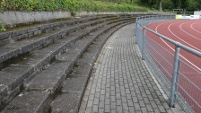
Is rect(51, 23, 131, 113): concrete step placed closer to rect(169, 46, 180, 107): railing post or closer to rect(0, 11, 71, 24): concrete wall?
rect(169, 46, 180, 107): railing post

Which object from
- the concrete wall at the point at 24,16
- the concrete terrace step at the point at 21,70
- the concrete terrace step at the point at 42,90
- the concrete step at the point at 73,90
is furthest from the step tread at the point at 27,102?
the concrete wall at the point at 24,16

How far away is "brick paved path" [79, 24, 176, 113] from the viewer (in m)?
4.16

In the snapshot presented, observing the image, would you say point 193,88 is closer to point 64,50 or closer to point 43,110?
point 43,110

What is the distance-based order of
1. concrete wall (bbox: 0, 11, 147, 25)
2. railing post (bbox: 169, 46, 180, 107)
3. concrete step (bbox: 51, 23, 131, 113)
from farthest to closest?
concrete wall (bbox: 0, 11, 147, 25), railing post (bbox: 169, 46, 180, 107), concrete step (bbox: 51, 23, 131, 113)

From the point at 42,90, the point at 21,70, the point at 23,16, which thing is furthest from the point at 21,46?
the point at 23,16

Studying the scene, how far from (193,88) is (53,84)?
2420 mm

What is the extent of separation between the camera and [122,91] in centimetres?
501

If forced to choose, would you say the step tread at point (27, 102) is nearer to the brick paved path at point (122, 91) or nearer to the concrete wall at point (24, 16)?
the brick paved path at point (122, 91)

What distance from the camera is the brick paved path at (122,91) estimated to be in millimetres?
4156

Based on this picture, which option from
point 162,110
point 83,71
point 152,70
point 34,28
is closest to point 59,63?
point 83,71

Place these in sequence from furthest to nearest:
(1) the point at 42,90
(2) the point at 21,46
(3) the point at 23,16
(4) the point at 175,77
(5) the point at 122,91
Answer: (3) the point at 23,16 → (5) the point at 122,91 → (2) the point at 21,46 → (4) the point at 175,77 → (1) the point at 42,90

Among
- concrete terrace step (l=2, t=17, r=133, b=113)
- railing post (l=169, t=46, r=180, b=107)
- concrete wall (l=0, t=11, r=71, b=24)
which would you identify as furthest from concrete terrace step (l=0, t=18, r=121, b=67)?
railing post (l=169, t=46, r=180, b=107)

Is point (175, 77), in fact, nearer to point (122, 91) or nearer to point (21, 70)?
point (122, 91)

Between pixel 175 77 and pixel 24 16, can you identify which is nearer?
pixel 175 77
